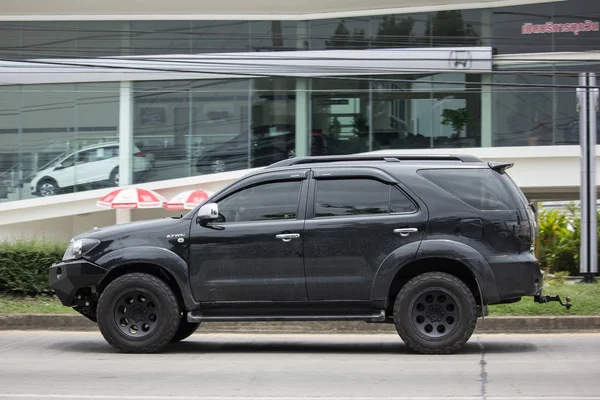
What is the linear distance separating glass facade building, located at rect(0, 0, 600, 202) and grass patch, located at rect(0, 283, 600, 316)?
1375 cm

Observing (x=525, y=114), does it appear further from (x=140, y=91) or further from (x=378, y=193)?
(x=378, y=193)

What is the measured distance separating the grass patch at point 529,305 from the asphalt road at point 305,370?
2.11 feet

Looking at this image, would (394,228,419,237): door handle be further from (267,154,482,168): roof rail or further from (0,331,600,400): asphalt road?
(0,331,600,400): asphalt road

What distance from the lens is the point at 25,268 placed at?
13.4 metres

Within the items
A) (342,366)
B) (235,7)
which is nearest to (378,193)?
(342,366)

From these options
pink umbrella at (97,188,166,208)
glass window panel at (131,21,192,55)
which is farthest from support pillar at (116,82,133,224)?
pink umbrella at (97,188,166,208)

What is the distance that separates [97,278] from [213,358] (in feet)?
5.03

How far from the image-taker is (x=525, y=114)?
26.9m

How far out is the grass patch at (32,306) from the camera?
1225cm

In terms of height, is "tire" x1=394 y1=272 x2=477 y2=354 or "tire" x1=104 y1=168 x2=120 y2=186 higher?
"tire" x1=104 y1=168 x2=120 y2=186

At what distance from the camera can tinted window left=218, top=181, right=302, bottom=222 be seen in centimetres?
938

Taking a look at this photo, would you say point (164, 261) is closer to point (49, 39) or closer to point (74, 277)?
point (74, 277)

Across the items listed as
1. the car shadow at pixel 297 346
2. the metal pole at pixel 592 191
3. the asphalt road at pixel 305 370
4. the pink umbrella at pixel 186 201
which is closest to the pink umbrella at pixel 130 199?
the pink umbrella at pixel 186 201

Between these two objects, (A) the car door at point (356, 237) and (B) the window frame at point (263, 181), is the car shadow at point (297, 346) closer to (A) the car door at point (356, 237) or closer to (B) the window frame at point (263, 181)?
(A) the car door at point (356, 237)
